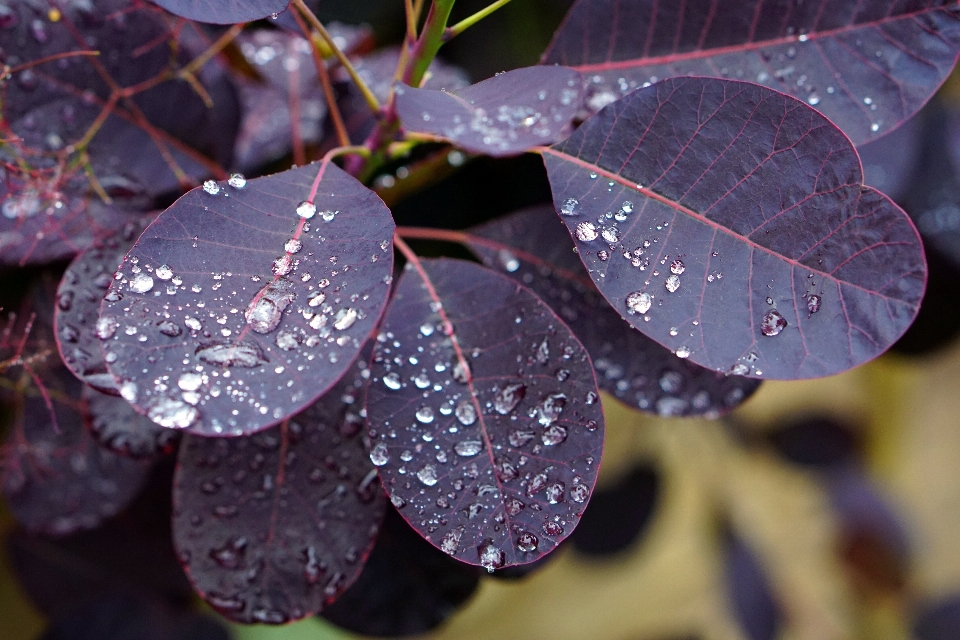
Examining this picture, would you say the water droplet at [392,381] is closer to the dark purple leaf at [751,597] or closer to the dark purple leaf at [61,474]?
the dark purple leaf at [61,474]

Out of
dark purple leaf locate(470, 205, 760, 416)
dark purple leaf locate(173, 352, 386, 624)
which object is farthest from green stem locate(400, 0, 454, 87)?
dark purple leaf locate(173, 352, 386, 624)

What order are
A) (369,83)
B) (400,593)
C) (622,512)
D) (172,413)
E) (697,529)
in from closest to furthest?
(172,413), (400,593), (369,83), (622,512), (697,529)

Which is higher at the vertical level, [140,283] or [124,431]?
[140,283]

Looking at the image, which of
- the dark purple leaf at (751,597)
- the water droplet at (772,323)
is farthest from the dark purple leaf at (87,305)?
the dark purple leaf at (751,597)

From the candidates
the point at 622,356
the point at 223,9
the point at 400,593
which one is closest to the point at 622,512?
the point at 400,593

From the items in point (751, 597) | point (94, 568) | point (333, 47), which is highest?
point (333, 47)

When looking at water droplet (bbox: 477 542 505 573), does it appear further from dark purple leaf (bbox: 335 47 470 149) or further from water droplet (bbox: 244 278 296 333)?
dark purple leaf (bbox: 335 47 470 149)

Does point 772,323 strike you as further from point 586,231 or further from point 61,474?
point 61,474

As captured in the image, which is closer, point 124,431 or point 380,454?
point 380,454
